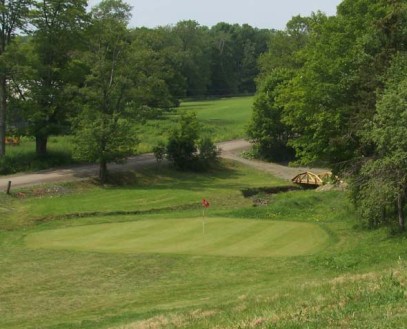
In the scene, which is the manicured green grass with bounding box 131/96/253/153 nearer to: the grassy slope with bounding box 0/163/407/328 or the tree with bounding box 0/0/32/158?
the tree with bounding box 0/0/32/158

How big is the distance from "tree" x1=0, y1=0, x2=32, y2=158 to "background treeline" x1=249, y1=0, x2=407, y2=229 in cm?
2026

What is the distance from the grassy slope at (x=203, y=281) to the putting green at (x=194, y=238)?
0.76 metres

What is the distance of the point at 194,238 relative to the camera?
25984 millimetres

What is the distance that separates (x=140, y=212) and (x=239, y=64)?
118m

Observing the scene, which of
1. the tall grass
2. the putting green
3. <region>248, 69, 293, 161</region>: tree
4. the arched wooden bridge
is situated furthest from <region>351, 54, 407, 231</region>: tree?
<region>248, 69, 293, 161</region>: tree

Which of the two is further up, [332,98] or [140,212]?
[332,98]

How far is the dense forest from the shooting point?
25547 mm

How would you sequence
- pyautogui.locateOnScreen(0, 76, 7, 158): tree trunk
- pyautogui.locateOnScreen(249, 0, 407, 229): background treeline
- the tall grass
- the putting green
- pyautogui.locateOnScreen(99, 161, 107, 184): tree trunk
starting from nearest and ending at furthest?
pyautogui.locateOnScreen(249, 0, 407, 229): background treeline
the putting green
pyautogui.locateOnScreen(99, 161, 107, 184): tree trunk
pyautogui.locateOnScreen(0, 76, 7, 158): tree trunk
the tall grass

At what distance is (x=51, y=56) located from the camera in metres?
47.8

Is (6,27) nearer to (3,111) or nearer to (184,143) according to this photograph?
(3,111)

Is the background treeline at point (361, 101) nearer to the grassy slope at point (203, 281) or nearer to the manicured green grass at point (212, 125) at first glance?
the grassy slope at point (203, 281)

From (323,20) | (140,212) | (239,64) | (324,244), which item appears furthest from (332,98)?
(239,64)

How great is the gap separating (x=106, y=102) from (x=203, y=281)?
25.9 m

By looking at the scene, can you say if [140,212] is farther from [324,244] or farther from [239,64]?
[239,64]
